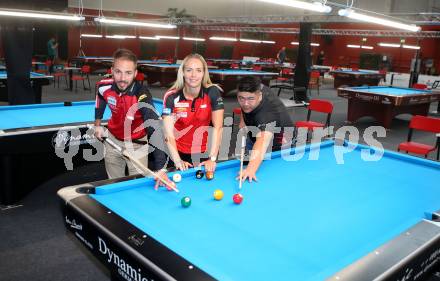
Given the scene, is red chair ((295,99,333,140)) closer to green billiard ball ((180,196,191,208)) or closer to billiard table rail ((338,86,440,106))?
billiard table rail ((338,86,440,106))

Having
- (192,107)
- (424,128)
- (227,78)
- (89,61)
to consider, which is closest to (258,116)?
(192,107)

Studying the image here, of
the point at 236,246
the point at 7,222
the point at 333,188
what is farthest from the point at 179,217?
the point at 7,222

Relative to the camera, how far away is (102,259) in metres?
1.57

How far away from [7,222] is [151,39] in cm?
1750

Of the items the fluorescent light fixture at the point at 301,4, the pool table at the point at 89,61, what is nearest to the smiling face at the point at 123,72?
the fluorescent light fixture at the point at 301,4

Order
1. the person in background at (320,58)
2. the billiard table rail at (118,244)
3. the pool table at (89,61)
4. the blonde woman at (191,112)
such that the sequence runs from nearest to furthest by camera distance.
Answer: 1. the billiard table rail at (118,244)
2. the blonde woman at (191,112)
3. the pool table at (89,61)
4. the person in background at (320,58)

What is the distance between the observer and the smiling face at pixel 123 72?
2570 millimetres

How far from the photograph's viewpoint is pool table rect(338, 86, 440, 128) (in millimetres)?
7305

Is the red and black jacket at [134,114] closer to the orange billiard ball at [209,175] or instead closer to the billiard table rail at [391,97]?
the orange billiard ball at [209,175]

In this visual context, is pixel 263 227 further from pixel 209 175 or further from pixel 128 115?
pixel 128 115

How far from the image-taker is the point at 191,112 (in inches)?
107

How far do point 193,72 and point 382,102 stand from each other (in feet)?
19.2

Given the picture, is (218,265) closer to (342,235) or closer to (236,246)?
(236,246)

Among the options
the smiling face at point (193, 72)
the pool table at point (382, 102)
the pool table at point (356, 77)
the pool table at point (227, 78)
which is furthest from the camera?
the pool table at point (356, 77)
